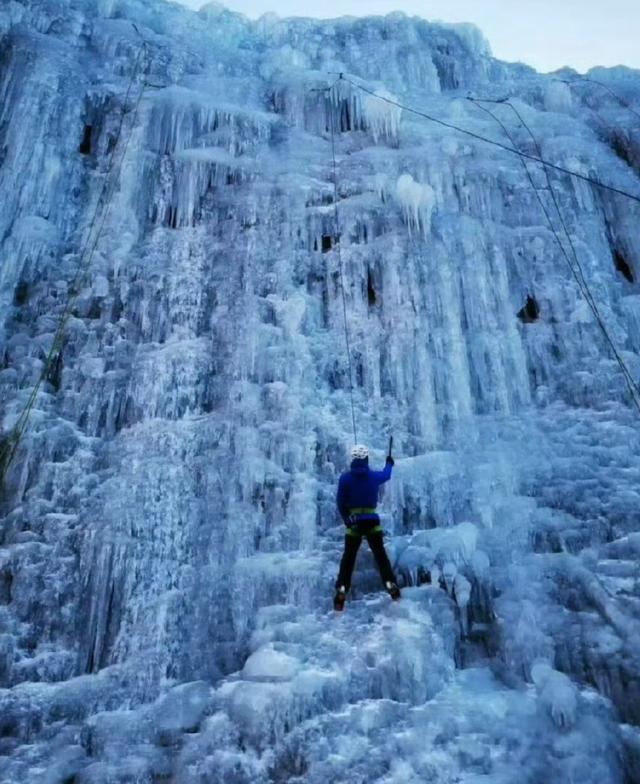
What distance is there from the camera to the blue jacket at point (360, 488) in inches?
202

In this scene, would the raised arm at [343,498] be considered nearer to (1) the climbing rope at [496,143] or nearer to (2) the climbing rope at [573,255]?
(2) the climbing rope at [573,255]

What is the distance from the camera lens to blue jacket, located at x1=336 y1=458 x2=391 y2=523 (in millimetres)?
5125

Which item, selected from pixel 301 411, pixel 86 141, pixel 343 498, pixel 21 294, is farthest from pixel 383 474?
pixel 86 141

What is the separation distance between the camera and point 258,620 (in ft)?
17.8

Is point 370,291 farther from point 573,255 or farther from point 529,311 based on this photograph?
point 573,255

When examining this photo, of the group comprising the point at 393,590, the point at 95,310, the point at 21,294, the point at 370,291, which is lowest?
the point at 393,590

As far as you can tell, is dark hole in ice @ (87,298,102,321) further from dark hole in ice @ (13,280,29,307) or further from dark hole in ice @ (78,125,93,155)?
dark hole in ice @ (78,125,93,155)

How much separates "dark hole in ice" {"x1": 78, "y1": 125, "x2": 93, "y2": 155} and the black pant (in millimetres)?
6188

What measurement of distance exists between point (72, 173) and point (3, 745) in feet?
20.3

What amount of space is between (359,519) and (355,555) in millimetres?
291

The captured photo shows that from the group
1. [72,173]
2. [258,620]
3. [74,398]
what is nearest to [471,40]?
[72,173]

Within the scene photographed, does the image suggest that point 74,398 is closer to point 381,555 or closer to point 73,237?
point 73,237

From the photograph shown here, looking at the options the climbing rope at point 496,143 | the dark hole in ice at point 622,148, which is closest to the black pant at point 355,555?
the climbing rope at point 496,143

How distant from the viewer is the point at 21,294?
7340 millimetres
